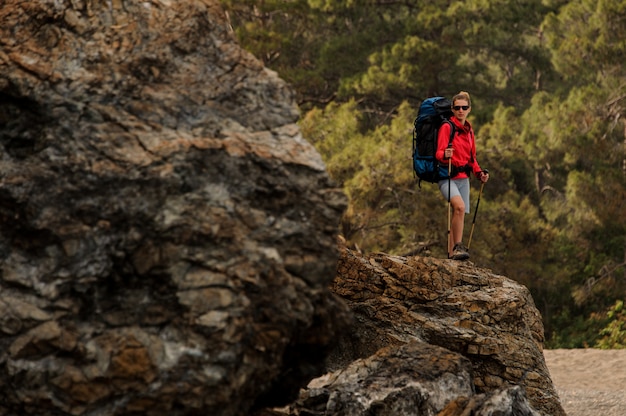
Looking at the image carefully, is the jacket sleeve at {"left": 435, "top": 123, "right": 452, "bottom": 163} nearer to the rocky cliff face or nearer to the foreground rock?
the foreground rock

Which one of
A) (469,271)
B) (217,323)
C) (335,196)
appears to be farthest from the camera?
(469,271)

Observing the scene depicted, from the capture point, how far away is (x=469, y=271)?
758 centimetres

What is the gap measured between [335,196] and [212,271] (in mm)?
752

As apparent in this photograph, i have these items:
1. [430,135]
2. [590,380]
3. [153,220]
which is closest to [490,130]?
[590,380]

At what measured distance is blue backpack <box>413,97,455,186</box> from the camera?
7.84 m

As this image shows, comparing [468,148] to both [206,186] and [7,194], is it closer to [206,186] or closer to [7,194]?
[206,186]

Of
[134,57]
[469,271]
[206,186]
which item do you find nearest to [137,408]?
[206,186]

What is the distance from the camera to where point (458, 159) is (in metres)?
7.94

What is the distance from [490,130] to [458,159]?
13.2 m

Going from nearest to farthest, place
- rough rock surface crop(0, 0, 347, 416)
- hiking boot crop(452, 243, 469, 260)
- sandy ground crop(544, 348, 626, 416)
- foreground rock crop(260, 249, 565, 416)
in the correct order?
rough rock surface crop(0, 0, 347, 416), foreground rock crop(260, 249, 565, 416), hiking boot crop(452, 243, 469, 260), sandy ground crop(544, 348, 626, 416)

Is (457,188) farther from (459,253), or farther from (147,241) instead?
(147,241)

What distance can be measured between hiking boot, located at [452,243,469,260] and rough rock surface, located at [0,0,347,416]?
10.3 feet

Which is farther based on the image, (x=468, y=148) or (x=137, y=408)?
(x=468, y=148)

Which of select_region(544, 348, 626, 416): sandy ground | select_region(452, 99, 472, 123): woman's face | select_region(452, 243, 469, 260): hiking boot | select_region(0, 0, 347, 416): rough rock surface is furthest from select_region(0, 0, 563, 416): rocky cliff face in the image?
select_region(544, 348, 626, 416): sandy ground
